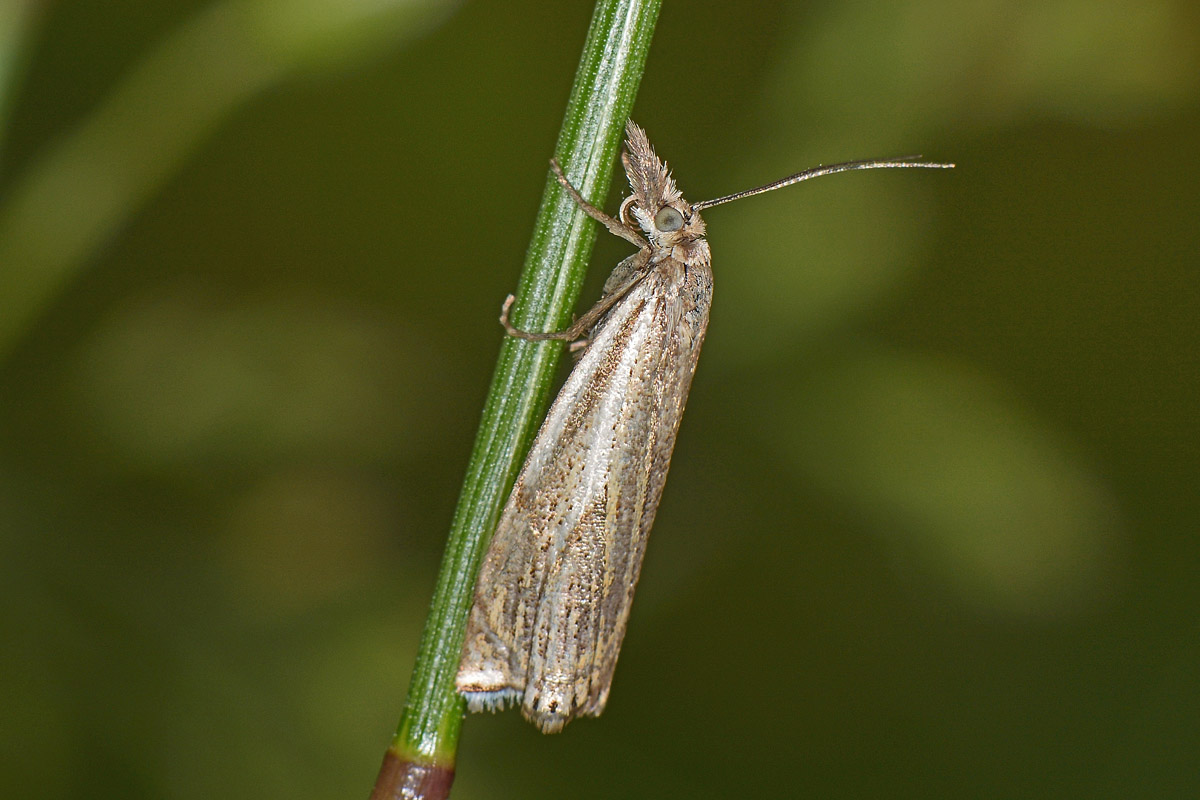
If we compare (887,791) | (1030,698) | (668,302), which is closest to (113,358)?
(668,302)

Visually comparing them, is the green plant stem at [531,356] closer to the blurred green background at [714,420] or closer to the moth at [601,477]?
the moth at [601,477]

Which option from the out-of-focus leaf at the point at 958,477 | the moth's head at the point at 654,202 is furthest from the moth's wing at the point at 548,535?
the out-of-focus leaf at the point at 958,477

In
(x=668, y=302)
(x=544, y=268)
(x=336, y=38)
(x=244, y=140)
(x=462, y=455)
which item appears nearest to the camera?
(x=544, y=268)

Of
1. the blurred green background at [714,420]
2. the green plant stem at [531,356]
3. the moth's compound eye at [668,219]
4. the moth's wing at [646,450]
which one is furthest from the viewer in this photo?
the blurred green background at [714,420]

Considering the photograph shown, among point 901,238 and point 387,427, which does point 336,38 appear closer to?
point 387,427

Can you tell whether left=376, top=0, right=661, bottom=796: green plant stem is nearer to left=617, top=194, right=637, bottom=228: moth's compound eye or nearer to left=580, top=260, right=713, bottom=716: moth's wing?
left=580, top=260, right=713, bottom=716: moth's wing

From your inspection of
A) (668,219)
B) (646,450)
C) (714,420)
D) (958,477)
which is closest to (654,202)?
(668,219)

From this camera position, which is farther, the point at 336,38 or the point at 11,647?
the point at 11,647
